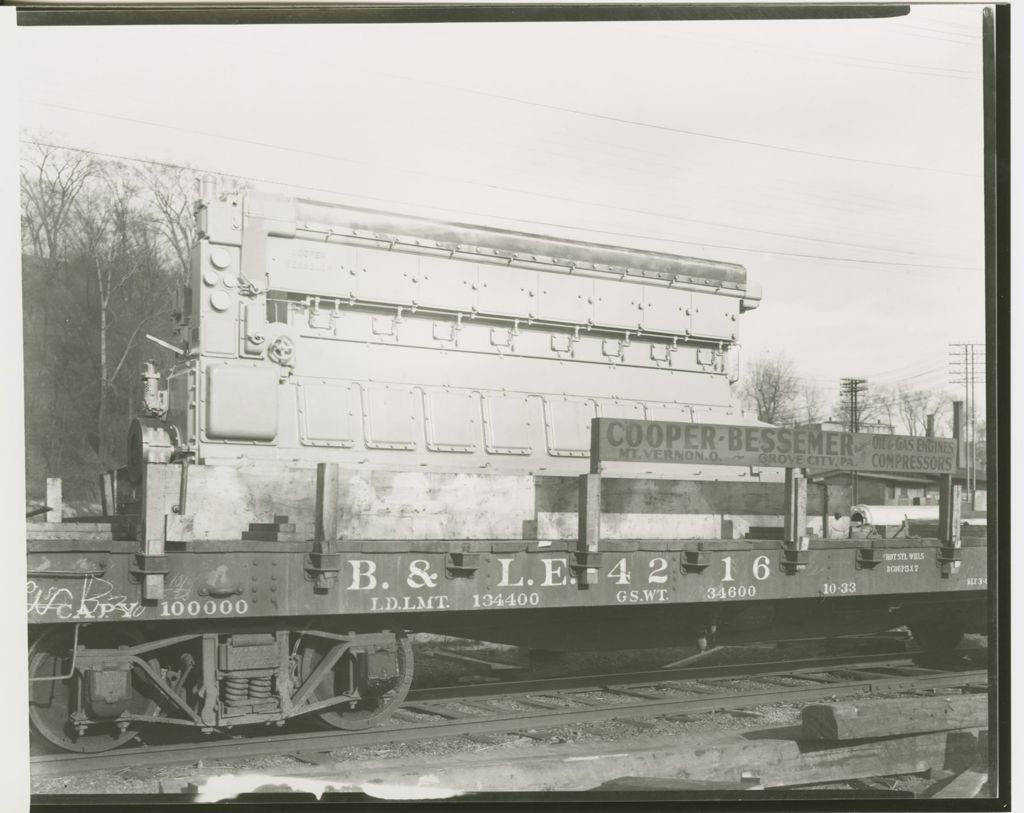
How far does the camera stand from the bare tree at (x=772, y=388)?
26.7 ft

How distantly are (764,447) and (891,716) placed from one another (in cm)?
187

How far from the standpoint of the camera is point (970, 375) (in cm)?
600

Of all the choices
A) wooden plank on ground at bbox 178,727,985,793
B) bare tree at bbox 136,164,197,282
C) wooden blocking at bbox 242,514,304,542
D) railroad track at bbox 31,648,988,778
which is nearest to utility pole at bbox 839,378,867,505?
railroad track at bbox 31,648,988,778

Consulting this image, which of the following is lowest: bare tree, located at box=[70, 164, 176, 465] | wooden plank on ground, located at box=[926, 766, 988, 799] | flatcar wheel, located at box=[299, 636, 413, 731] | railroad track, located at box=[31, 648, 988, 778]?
wooden plank on ground, located at box=[926, 766, 988, 799]

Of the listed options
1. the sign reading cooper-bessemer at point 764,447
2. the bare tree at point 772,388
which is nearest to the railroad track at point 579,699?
the sign reading cooper-bessemer at point 764,447

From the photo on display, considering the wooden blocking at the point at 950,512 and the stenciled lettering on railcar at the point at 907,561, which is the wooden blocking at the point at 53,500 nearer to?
the stenciled lettering on railcar at the point at 907,561

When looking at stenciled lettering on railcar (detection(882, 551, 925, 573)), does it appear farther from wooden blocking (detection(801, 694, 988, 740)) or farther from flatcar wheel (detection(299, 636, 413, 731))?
flatcar wheel (detection(299, 636, 413, 731))

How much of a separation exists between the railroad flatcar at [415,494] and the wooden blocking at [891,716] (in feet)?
4.43

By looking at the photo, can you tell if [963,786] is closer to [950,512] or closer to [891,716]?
[891,716]

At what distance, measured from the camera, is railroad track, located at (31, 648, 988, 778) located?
5633 millimetres

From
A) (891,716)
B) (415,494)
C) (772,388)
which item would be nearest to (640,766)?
(891,716)

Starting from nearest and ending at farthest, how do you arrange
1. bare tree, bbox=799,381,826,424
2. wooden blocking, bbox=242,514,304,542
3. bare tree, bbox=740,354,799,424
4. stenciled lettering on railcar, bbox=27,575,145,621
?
stenciled lettering on railcar, bbox=27,575,145,621 < wooden blocking, bbox=242,514,304,542 < bare tree, bbox=740,354,799,424 < bare tree, bbox=799,381,826,424

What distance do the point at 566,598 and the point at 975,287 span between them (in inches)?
120

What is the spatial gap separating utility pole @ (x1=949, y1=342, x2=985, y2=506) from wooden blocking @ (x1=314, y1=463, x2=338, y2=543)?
148 inches
